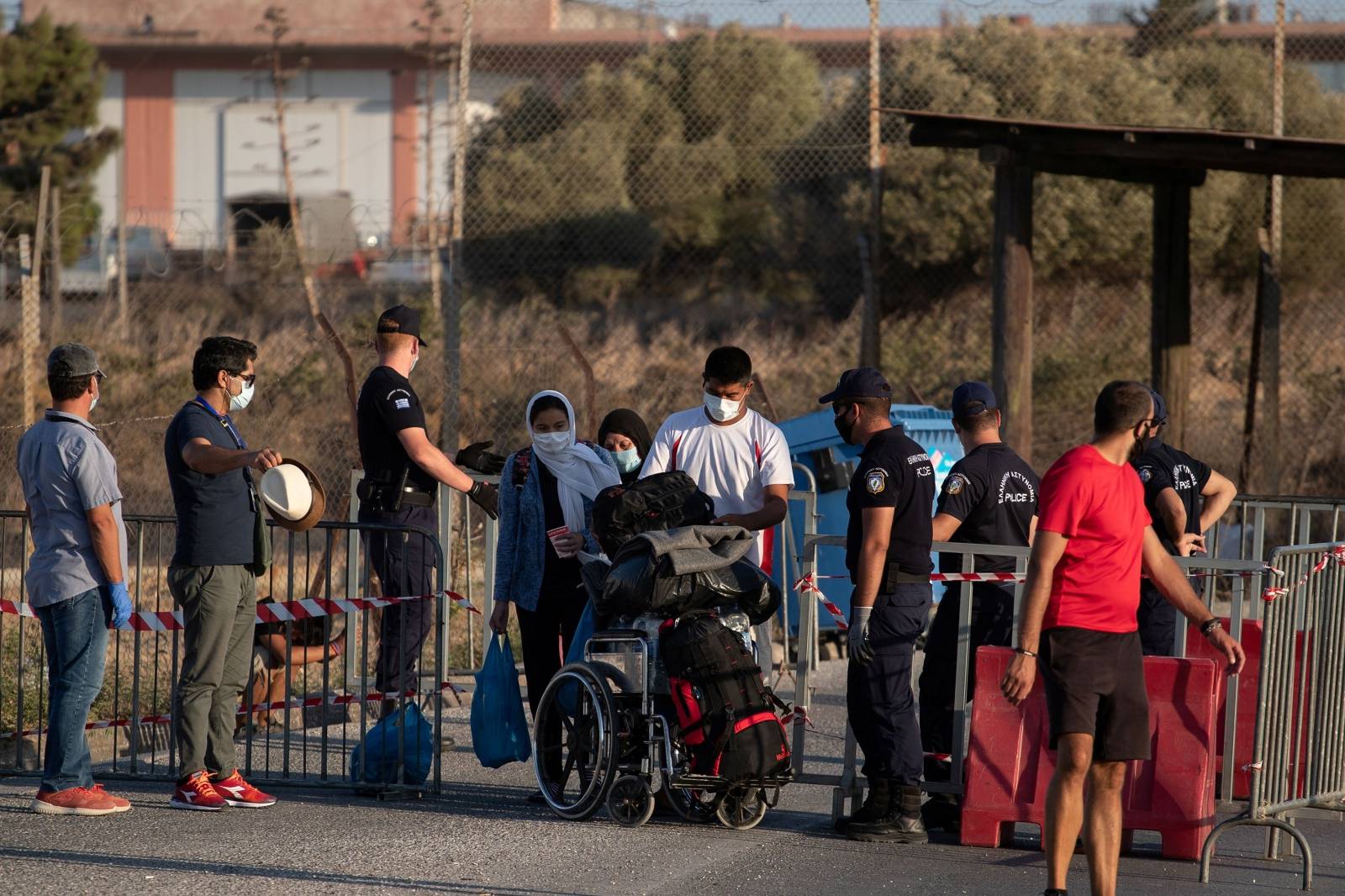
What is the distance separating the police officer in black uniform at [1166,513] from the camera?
788cm

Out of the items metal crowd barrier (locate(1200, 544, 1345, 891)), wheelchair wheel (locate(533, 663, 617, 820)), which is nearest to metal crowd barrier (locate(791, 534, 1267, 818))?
metal crowd barrier (locate(1200, 544, 1345, 891))

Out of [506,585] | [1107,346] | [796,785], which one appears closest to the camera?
[506,585]

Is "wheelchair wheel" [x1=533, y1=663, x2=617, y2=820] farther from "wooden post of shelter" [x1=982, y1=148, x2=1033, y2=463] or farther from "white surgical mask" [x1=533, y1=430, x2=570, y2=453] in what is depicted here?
"wooden post of shelter" [x1=982, y1=148, x2=1033, y2=463]

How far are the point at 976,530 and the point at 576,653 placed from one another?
1.75 m

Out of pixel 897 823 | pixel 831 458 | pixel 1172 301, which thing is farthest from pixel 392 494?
pixel 1172 301

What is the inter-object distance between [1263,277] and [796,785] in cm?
950

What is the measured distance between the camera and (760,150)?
2616 cm

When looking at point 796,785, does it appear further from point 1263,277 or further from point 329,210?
point 329,210

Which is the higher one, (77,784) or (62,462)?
(62,462)

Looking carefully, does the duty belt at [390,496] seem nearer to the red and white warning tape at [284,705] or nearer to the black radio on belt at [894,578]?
the red and white warning tape at [284,705]

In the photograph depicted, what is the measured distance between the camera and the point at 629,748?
6.78m

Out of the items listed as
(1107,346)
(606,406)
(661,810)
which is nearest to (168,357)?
(606,406)

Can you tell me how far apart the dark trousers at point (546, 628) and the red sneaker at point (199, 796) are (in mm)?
1344

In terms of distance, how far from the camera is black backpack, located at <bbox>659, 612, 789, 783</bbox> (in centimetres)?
650
